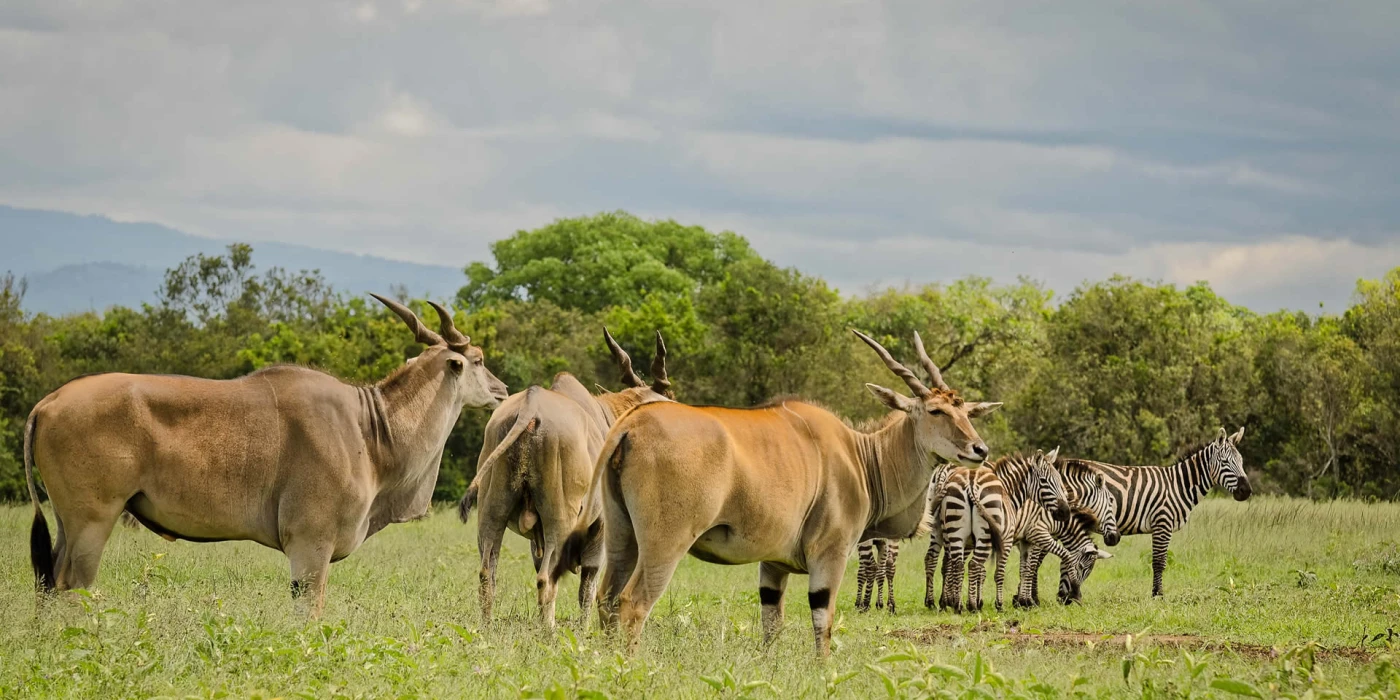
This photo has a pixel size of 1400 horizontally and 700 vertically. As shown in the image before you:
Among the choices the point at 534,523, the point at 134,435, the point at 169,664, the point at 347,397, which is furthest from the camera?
the point at 534,523

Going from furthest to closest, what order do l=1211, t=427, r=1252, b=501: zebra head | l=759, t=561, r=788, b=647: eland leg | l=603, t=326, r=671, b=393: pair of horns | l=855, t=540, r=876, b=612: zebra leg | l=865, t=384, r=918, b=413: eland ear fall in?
l=1211, t=427, r=1252, b=501: zebra head
l=855, t=540, r=876, b=612: zebra leg
l=603, t=326, r=671, b=393: pair of horns
l=865, t=384, r=918, b=413: eland ear
l=759, t=561, r=788, b=647: eland leg

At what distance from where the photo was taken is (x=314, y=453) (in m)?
9.08

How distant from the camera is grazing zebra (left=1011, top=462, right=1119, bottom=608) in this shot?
14805 millimetres

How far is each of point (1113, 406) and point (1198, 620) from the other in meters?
18.8

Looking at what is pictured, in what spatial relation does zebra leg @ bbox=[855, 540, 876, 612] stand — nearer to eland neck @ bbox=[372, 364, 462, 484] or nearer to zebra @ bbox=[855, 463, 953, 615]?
zebra @ bbox=[855, 463, 953, 615]

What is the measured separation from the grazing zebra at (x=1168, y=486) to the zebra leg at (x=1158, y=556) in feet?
0.04

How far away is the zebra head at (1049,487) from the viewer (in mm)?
15273

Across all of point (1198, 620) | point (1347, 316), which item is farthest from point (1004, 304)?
point (1198, 620)

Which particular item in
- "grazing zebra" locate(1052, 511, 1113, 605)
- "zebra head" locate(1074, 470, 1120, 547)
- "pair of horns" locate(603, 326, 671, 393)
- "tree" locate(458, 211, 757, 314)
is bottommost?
"grazing zebra" locate(1052, 511, 1113, 605)

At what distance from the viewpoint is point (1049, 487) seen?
50.6ft

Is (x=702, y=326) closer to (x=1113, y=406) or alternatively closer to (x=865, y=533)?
(x=1113, y=406)

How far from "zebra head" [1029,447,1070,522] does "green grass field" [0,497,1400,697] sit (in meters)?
1.01

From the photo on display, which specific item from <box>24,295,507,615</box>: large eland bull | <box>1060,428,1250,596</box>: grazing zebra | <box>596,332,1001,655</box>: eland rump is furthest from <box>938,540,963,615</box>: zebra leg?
<box>24,295,507,615</box>: large eland bull

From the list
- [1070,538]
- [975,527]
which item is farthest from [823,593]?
[1070,538]
